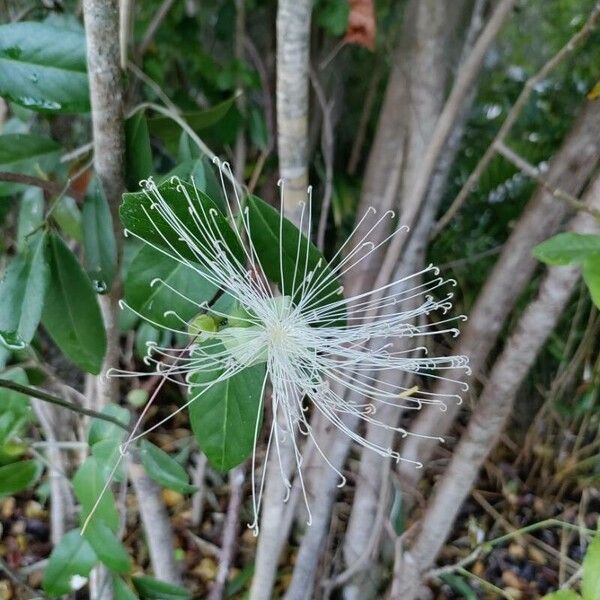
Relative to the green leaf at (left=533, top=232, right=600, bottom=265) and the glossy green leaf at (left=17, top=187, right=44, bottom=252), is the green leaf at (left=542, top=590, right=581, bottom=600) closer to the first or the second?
the green leaf at (left=533, top=232, right=600, bottom=265)

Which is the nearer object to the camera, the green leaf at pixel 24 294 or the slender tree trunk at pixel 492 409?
the green leaf at pixel 24 294

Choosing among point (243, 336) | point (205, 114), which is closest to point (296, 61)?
point (205, 114)

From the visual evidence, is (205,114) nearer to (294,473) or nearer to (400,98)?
(400,98)

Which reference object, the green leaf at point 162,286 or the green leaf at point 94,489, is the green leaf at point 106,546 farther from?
the green leaf at point 162,286

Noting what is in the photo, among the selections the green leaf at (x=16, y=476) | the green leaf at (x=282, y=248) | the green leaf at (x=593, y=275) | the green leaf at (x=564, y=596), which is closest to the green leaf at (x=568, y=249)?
the green leaf at (x=593, y=275)

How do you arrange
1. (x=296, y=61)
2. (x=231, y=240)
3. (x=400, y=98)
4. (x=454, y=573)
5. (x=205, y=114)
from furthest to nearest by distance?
(x=454, y=573)
(x=400, y=98)
(x=205, y=114)
(x=296, y=61)
(x=231, y=240)
